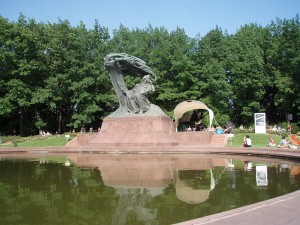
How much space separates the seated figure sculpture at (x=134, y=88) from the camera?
101ft

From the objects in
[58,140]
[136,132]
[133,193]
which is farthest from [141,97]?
[133,193]

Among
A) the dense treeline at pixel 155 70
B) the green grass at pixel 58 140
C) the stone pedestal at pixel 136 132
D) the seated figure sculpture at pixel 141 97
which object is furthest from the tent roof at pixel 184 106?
the dense treeline at pixel 155 70

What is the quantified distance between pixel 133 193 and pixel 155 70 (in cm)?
4028

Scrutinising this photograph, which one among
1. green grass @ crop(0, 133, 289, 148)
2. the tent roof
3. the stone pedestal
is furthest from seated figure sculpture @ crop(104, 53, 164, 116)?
green grass @ crop(0, 133, 289, 148)

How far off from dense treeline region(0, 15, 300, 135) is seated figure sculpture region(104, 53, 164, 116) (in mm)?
15697

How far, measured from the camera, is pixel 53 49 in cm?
4831

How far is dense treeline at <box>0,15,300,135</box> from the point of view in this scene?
4697cm

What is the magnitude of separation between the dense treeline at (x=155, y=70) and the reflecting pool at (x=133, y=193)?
34.5 metres

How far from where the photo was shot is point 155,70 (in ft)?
159

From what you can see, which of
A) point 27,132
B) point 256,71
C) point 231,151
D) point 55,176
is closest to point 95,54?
point 27,132

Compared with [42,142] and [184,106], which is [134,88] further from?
[42,142]

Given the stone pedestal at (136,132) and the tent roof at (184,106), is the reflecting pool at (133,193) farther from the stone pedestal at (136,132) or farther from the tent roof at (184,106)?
the tent roof at (184,106)

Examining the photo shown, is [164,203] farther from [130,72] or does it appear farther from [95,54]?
[95,54]

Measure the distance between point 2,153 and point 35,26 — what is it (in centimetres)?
2852
